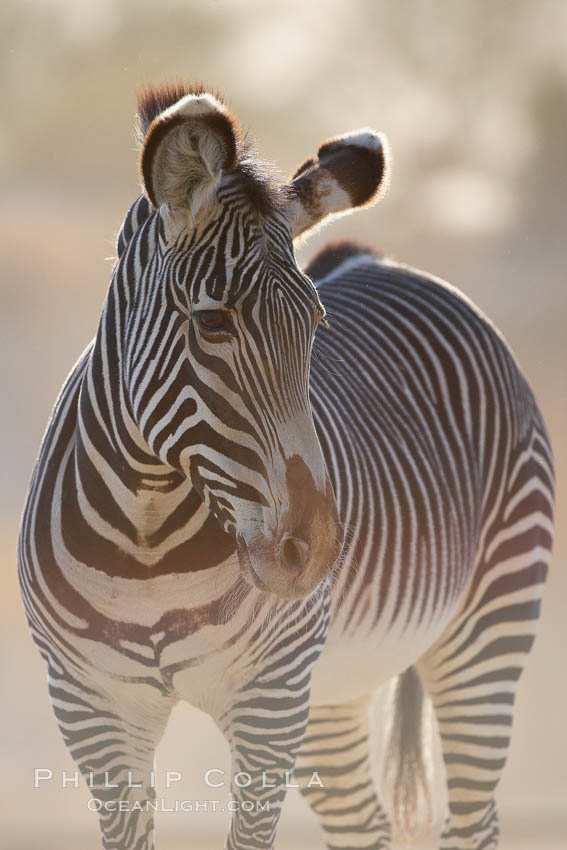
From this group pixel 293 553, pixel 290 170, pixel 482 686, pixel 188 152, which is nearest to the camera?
pixel 293 553

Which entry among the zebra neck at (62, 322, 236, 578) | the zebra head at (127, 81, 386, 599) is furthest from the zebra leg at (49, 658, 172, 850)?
the zebra head at (127, 81, 386, 599)

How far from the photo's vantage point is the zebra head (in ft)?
5.79

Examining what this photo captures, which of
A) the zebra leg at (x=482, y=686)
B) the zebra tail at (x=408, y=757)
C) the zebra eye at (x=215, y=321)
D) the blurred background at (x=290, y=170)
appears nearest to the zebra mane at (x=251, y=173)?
the zebra eye at (x=215, y=321)

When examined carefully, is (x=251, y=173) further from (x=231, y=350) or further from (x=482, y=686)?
(x=482, y=686)

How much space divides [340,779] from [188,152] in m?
2.39

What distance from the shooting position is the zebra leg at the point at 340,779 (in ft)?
11.4

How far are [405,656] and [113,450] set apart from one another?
4.33 feet

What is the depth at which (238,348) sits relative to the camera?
1799mm

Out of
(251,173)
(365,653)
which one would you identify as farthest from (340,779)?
(251,173)

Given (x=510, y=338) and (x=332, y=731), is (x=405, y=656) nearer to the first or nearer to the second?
(x=332, y=731)

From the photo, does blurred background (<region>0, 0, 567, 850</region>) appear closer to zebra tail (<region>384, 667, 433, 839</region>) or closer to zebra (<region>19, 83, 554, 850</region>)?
zebra tail (<region>384, 667, 433, 839</region>)

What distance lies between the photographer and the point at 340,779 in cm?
348

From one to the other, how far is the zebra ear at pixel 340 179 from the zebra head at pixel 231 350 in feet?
0.51

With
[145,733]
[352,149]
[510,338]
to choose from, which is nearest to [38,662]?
[510,338]
